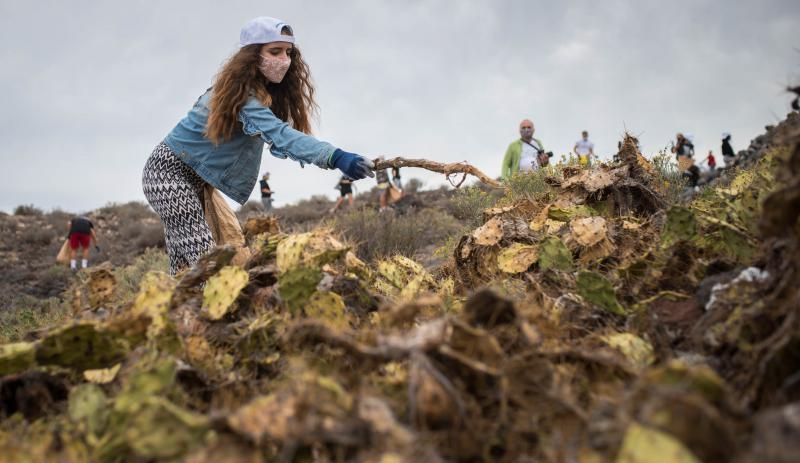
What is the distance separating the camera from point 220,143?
350cm

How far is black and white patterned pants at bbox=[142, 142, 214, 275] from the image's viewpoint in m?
3.53

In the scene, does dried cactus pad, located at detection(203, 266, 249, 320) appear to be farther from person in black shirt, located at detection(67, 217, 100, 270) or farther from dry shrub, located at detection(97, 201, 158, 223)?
dry shrub, located at detection(97, 201, 158, 223)

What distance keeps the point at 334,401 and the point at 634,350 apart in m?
0.99

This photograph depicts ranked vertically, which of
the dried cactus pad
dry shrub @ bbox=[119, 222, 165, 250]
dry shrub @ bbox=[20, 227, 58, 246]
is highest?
dry shrub @ bbox=[20, 227, 58, 246]

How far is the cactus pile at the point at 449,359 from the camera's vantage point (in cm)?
133

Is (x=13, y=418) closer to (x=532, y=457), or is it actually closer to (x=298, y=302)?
(x=298, y=302)

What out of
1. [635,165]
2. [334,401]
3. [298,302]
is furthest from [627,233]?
[334,401]

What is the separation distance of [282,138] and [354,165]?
1.42ft

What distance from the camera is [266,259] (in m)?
2.87

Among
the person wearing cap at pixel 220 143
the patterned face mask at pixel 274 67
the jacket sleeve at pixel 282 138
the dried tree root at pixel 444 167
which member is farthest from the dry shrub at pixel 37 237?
the dried tree root at pixel 444 167

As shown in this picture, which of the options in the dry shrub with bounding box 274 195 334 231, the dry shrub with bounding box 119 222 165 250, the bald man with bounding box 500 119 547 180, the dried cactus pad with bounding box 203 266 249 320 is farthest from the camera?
the dry shrub with bounding box 274 195 334 231

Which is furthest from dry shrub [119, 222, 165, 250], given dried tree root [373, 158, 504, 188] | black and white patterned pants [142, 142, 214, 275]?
dried tree root [373, 158, 504, 188]

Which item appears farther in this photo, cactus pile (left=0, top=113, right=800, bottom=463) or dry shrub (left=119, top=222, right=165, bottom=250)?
dry shrub (left=119, top=222, right=165, bottom=250)

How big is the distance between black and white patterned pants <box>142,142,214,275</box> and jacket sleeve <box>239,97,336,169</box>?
50 centimetres
